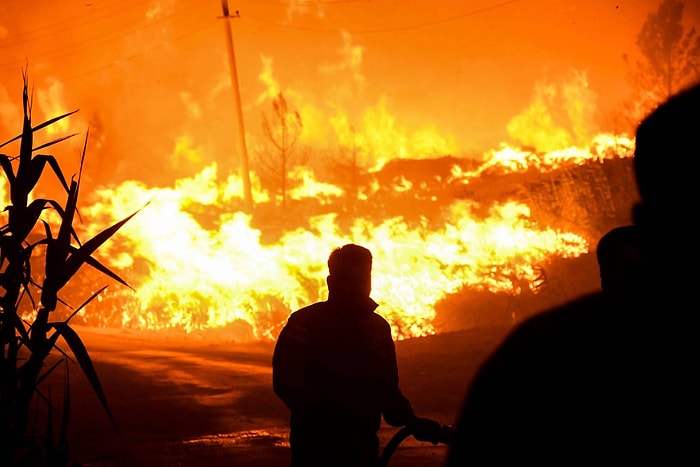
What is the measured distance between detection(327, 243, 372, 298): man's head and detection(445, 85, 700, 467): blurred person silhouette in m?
2.51

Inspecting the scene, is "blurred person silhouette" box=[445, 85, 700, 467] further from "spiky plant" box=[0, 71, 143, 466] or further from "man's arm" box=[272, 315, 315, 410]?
"spiky plant" box=[0, 71, 143, 466]

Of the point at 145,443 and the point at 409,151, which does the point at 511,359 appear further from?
the point at 409,151

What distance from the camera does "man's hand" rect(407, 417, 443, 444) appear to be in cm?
264

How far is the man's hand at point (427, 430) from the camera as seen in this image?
2.64 m

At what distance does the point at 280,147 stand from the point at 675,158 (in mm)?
18584

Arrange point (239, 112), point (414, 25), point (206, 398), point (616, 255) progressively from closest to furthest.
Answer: point (616, 255), point (206, 398), point (239, 112), point (414, 25)

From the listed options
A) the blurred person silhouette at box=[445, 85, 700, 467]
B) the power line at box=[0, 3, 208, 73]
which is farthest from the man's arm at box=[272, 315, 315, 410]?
the power line at box=[0, 3, 208, 73]

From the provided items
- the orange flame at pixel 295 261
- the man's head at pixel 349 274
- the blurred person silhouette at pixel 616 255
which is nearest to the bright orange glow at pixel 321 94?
the orange flame at pixel 295 261

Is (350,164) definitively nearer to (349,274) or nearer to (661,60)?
(661,60)

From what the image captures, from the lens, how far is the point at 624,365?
2.41 feet

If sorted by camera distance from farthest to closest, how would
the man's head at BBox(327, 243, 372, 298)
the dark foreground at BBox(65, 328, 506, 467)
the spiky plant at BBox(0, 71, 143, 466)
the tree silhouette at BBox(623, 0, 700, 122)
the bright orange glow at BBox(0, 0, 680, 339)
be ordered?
the tree silhouette at BBox(623, 0, 700, 122) → the bright orange glow at BBox(0, 0, 680, 339) → the dark foreground at BBox(65, 328, 506, 467) → the man's head at BBox(327, 243, 372, 298) → the spiky plant at BBox(0, 71, 143, 466)

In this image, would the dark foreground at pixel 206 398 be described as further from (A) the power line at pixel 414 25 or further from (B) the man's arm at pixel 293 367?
(A) the power line at pixel 414 25

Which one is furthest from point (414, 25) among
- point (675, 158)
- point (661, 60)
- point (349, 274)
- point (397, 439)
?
point (675, 158)

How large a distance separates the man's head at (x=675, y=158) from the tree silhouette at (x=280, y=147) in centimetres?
1798
